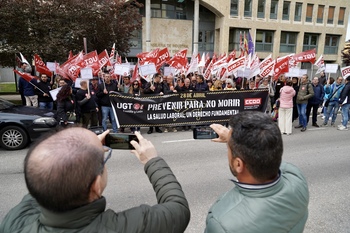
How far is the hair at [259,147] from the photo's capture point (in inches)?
49.2

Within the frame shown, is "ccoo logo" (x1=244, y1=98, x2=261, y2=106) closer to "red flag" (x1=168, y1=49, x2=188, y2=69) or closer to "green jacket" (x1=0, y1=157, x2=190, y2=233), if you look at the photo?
"red flag" (x1=168, y1=49, x2=188, y2=69)

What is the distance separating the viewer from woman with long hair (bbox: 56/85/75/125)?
7066 mm

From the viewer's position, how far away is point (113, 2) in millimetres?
13961

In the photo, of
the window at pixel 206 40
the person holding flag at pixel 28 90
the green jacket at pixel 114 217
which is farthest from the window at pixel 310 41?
the green jacket at pixel 114 217

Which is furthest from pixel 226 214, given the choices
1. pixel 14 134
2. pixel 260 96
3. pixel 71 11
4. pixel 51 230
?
pixel 71 11

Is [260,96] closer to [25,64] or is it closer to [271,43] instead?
[25,64]

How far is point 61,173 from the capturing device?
3.22 feet

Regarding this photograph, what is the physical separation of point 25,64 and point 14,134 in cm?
436

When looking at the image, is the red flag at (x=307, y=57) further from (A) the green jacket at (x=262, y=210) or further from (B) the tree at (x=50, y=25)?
(A) the green jacket at (x=262, y=210)

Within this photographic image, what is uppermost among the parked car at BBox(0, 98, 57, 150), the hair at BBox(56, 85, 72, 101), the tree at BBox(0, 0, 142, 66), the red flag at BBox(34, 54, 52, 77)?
the tree at BBox(0, 0, 142, 66)

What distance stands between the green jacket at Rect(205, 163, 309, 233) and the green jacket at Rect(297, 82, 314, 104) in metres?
8.46

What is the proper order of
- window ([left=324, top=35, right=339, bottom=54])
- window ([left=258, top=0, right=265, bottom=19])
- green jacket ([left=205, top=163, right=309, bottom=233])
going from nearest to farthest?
green jacket ([left=205, top=163, right=309, bottom=233])
window ([left=258, top=0, right=265, bottom=19])
window ([left=324, top=35, right=339, bottom=54])

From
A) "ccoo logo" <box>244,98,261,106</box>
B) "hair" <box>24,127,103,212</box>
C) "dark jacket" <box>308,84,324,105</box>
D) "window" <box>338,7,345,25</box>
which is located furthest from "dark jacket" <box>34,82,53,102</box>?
"window" <box>338,7,345,25</box>

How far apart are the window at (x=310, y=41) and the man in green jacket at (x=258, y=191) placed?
3920cm
